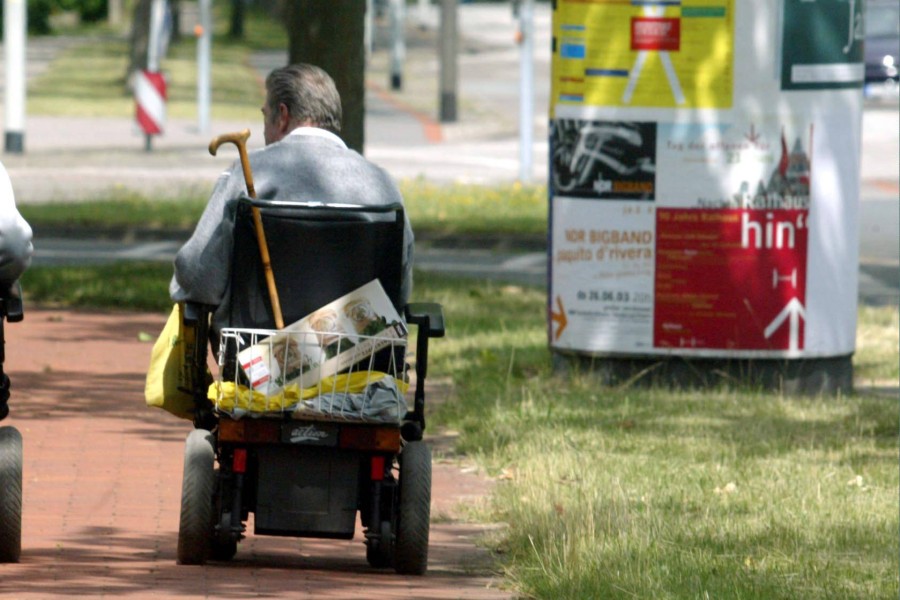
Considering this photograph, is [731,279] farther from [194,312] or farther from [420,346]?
[194,312]

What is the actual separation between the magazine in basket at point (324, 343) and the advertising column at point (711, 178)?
4.15m

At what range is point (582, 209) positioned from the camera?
948cm

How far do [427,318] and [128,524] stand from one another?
1.47 m

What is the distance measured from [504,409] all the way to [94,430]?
6.28 feet

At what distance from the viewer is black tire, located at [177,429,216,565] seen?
541 cm

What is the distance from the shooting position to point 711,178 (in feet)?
30.6

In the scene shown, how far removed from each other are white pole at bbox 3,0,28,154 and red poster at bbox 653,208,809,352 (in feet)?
48.8

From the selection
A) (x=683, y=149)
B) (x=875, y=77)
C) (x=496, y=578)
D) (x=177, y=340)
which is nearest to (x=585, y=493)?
(x=496, y=578)

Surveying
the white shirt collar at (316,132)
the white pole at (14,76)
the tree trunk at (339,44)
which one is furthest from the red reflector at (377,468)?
the white pole at (14,76)

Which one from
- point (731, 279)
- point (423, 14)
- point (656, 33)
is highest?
point (423, 14)

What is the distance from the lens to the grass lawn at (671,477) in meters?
5.39

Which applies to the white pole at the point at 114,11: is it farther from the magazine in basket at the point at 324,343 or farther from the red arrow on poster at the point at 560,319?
the magazine in basket at the point at 324,343

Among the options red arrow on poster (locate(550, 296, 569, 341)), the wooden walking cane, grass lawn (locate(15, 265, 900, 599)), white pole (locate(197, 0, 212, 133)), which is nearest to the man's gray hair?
the wooden walking cane

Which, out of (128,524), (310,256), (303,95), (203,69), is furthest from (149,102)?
(310,256)
